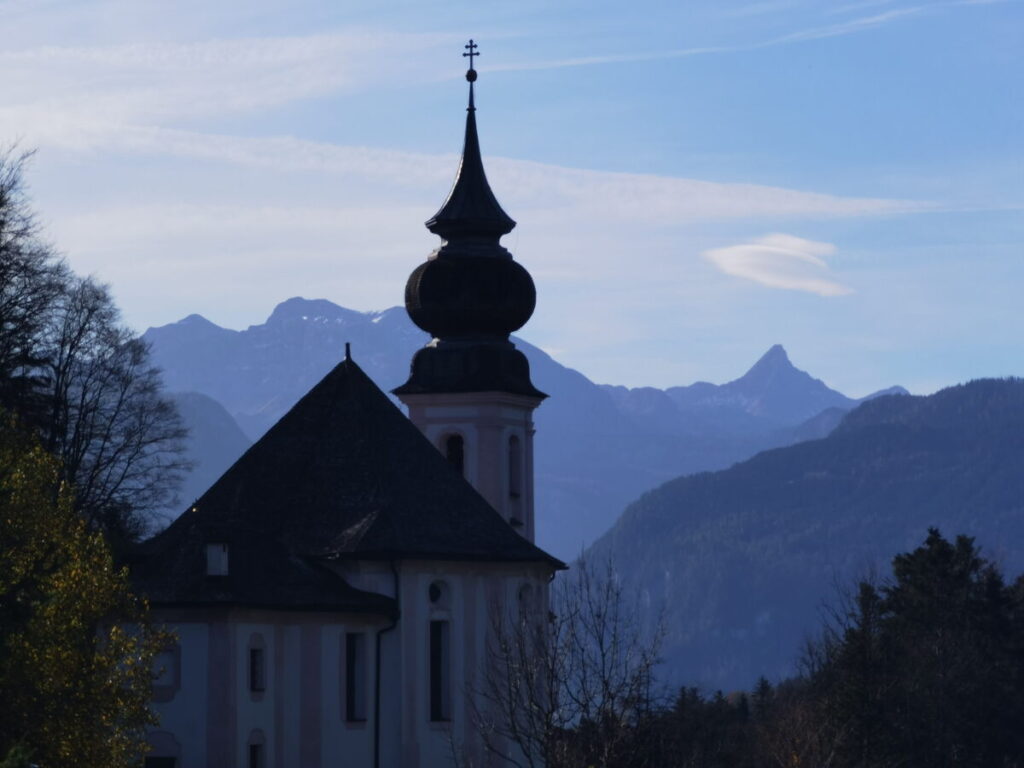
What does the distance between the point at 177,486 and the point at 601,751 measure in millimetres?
34981

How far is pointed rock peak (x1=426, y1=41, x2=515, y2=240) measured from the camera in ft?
251

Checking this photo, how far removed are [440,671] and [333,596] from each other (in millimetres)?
3924

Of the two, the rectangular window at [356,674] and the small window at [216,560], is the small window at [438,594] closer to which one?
the rectangular window at [356,674]

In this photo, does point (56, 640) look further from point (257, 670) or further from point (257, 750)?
point (257, 750)

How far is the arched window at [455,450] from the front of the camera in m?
73.9

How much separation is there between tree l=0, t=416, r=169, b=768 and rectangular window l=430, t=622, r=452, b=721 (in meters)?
17.3

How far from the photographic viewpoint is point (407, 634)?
6025 centimetres

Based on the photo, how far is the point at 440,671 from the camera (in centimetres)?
6122

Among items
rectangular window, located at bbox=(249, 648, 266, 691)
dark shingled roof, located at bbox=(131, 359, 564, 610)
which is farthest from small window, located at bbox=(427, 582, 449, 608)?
rectangular window, located at bbox=(249, 648, 266, 691)

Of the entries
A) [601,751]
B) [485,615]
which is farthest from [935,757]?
[601,751]

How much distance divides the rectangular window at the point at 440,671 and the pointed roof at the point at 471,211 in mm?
18654

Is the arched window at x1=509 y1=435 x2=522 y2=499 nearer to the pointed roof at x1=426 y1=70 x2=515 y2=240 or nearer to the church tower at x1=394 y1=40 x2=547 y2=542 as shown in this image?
the church tower at x1=394 y1=40 x2=547 y2=542

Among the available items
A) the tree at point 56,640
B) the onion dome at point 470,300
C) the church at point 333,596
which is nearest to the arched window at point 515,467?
the onion dome at point 470,300

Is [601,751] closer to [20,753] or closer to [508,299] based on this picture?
[20,753]
